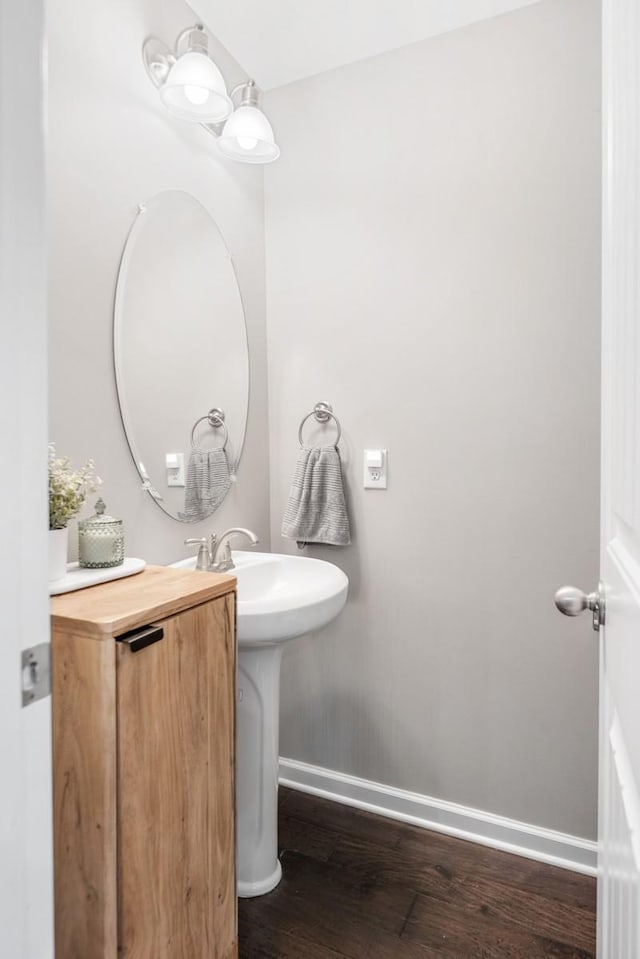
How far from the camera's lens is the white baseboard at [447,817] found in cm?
169

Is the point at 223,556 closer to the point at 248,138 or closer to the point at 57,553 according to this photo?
the point at 57,553

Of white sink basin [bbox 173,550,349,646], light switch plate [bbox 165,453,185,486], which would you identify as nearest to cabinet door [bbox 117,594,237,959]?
white sink basin [bbox 173,550,349,646]

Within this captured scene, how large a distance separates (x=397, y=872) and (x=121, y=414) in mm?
1525

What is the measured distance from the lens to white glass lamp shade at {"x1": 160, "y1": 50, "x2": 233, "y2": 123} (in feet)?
4.72

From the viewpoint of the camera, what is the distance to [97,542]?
1.21 meters

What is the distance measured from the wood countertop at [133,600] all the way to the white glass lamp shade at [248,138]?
1280 millimetres

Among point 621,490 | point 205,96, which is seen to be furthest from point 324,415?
point 621,490

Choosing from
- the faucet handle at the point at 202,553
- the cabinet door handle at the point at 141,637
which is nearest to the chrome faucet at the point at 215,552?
the faucet handle at the point at 202,553

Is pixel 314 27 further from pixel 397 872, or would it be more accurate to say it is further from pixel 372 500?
pixel 397 872

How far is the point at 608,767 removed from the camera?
784mm

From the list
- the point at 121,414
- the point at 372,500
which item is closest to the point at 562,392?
the point at 372,500

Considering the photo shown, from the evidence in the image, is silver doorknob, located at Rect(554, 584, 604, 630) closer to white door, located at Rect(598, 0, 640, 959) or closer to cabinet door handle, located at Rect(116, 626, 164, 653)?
white door, located at Rect(598, 0, 640, 959)

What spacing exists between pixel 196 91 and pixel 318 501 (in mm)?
1243

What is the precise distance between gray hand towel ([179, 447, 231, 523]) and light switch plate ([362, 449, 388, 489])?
469 mm
